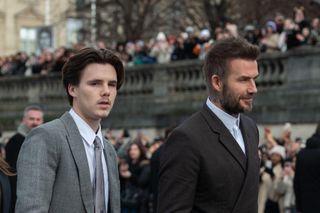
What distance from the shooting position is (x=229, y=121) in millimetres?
5555

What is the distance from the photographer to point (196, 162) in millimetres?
5340

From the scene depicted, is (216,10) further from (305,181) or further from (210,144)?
(210,144)

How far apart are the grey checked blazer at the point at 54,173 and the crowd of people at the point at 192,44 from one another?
12102 millimetres

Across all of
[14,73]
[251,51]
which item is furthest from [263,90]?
[251,51]

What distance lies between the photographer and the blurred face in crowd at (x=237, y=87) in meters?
5.41

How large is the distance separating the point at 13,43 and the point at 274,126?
1725 inches

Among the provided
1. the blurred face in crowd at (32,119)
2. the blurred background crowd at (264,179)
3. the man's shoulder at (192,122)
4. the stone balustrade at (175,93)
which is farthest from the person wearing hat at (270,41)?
the man's shoulder at (192,122)

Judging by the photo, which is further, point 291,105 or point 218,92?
point 291,105

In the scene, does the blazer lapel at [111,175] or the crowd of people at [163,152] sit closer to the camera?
the crowd of people at [163,152]

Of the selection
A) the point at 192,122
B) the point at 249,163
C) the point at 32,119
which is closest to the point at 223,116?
the point at 192,122

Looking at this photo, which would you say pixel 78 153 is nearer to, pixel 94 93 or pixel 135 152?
pixel 94 93

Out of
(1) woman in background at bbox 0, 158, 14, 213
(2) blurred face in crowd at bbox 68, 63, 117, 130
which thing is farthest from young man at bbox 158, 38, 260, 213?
(1) woman in background at bbox 0, 158, 14, 213

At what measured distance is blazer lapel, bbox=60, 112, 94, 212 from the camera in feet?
17.5

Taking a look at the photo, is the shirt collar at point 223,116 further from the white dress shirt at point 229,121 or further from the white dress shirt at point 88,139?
the white dress shirt at point 88,139
